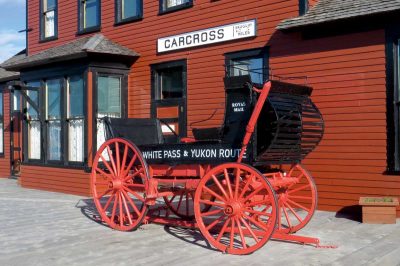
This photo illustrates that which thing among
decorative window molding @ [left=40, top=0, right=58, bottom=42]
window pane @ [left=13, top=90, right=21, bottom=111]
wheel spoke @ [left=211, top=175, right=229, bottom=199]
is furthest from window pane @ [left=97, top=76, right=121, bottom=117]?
wheel spoke @ [left=211, top=175, right=229, bottom=199]

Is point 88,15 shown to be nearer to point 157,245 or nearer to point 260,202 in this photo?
point 157,245

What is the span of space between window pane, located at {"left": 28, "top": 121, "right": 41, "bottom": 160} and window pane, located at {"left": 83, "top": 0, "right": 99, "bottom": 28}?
3073mm

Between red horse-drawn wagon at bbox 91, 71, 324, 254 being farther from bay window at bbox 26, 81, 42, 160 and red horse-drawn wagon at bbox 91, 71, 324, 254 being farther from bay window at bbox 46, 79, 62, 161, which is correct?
bay window at bbox 26, 81, 42, 160

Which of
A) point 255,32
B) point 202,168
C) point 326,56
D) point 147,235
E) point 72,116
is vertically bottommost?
point 147,235

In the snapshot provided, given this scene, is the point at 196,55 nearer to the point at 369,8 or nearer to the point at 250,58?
the point at 250,58

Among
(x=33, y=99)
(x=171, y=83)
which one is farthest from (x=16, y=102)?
(x=171, y=83)

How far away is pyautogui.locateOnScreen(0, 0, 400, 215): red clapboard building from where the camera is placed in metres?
8.86

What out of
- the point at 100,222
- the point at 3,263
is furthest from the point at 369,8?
the point at 3,263

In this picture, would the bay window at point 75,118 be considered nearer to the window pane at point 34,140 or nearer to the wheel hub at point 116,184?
the window pane at point 34,140

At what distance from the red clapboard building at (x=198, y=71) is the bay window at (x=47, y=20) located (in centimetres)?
3

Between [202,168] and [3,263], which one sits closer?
[3,263]

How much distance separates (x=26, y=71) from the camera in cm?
1442

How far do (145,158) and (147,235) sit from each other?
45.2 inches

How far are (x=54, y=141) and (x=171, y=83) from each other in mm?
3645
